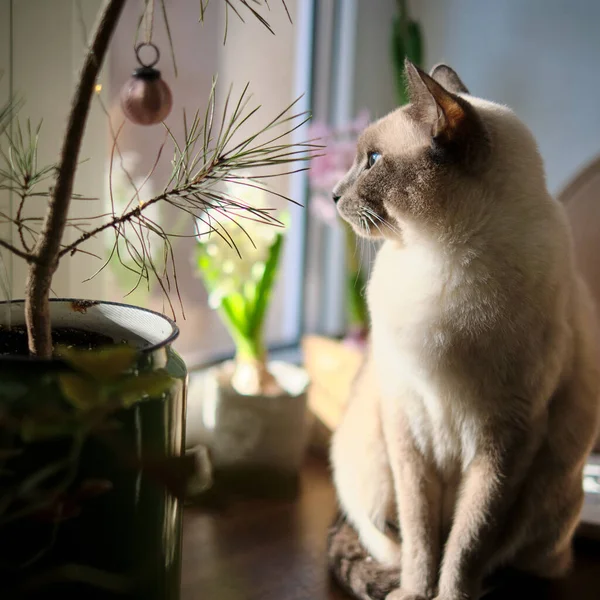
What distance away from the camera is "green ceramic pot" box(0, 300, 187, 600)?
20.1 inches

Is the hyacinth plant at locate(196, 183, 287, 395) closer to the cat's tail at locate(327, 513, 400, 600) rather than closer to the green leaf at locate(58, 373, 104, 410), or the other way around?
the cat's tail at locate(327, 513, 400, 600)

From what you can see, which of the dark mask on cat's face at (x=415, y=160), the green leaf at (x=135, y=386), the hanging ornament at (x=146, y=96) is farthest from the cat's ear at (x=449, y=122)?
the green leaf at (x=135, y=386)

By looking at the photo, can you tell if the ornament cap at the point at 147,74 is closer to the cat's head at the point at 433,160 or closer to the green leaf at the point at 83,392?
the cat's head at the point at 433,160

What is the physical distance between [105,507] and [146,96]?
0.38 metres

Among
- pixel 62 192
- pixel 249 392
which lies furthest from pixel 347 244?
pixel 62 192

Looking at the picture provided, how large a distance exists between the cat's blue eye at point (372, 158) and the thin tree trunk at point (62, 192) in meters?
0.37

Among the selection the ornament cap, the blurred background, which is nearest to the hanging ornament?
the ornament cap

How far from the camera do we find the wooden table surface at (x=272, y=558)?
3.06 feet

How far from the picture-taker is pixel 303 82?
1.52 metres

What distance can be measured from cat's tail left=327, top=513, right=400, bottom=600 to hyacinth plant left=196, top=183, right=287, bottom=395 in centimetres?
27

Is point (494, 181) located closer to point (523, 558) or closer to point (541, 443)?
point (541, 443)

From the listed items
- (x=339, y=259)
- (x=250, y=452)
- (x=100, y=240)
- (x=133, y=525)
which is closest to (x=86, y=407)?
(x=133, y=525)

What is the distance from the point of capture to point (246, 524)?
1108 millimetres

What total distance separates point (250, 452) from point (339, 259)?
0.59m
